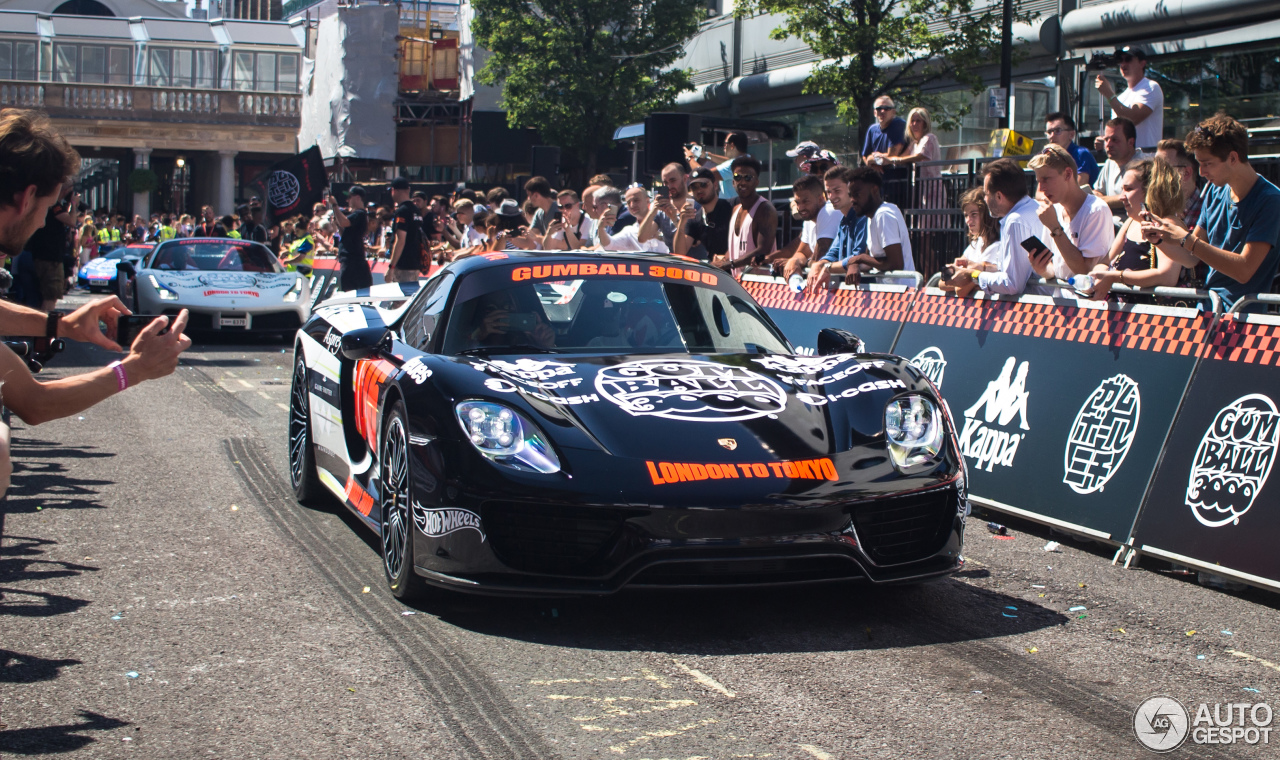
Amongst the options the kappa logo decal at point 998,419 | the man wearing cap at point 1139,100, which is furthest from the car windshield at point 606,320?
the man wearing cap at point 1139,100

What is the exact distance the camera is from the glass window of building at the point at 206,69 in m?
63.5

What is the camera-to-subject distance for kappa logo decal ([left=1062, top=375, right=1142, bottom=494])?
6.05 meters

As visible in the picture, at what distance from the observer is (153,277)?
16.8 metres

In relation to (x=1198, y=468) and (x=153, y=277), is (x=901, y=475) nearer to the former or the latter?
(x=1198, y=468)

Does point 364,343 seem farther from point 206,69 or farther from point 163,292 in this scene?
point 206,69

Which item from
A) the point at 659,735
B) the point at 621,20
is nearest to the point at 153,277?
the point at 659,735

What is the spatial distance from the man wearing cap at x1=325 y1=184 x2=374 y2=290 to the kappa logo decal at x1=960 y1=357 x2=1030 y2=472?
32.0ft

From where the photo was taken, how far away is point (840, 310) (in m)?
8.96

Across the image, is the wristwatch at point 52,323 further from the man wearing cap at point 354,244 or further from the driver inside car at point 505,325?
the man wearing cap at point 354,244

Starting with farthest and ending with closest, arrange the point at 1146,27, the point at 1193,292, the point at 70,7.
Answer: the point at 70,7 → the point at 1146,27 → the point at 1193,292

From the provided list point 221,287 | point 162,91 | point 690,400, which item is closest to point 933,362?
point 690,400

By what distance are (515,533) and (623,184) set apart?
81.4 ft

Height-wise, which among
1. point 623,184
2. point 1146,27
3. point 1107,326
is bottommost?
point 1107,326

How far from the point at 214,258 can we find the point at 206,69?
5016cm
